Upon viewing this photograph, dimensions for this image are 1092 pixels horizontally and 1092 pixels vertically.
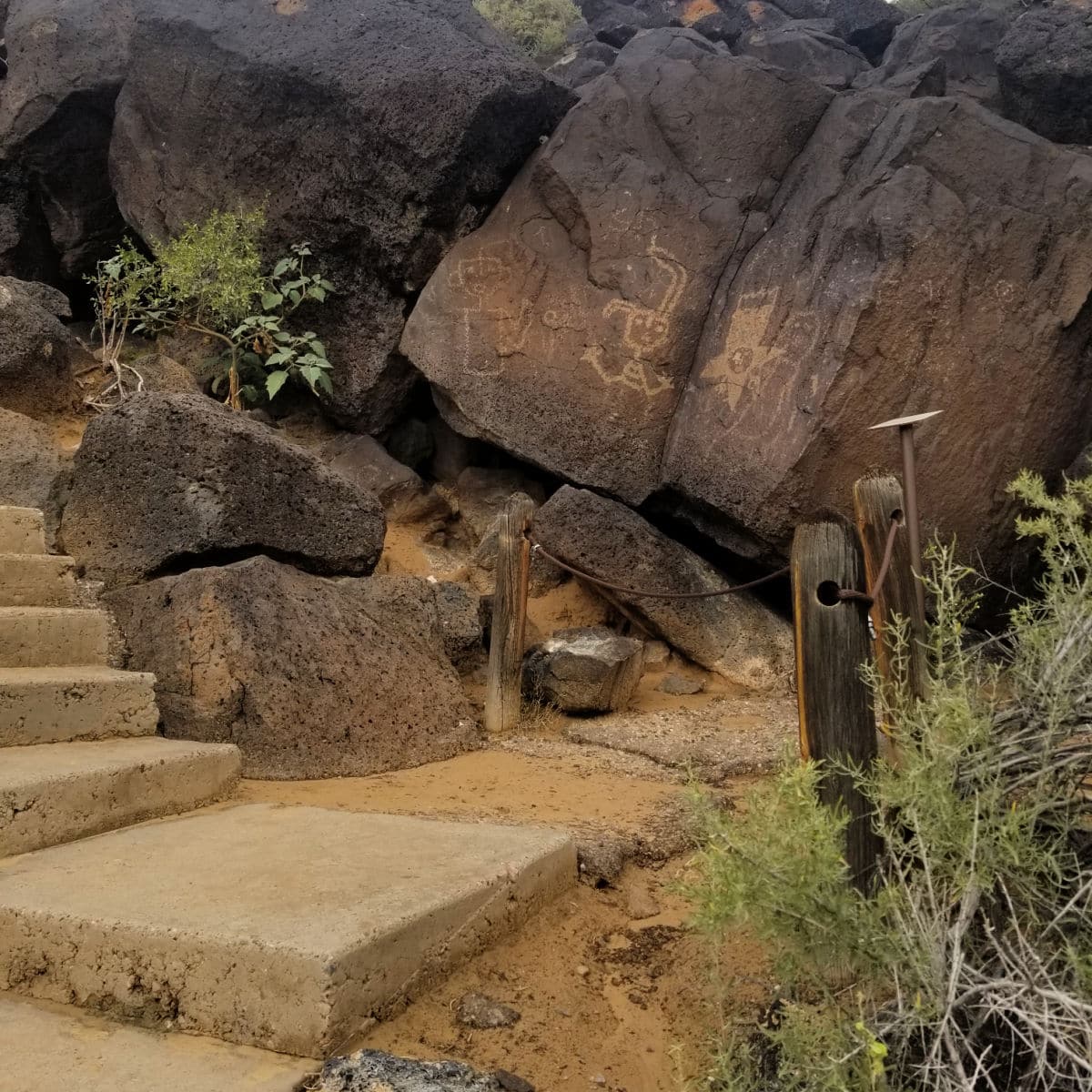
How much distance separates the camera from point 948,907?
5.42 feet

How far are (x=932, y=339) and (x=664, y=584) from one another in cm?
221

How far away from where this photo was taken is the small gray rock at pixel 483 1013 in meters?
2.11

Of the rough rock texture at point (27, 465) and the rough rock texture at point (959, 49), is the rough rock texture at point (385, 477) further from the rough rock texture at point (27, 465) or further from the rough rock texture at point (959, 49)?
the rough rock texture at point (959, 49)

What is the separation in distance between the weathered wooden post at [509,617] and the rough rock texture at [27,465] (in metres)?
2.29

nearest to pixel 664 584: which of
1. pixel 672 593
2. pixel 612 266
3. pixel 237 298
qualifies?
pixel 672 593

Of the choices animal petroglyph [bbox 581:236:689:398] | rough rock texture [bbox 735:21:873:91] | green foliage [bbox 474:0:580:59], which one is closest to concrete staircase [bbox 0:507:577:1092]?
animal petroglyph [bbox 581:236:689:398]

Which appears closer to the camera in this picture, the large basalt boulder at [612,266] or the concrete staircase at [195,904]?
the concrete staircase at [195,904]

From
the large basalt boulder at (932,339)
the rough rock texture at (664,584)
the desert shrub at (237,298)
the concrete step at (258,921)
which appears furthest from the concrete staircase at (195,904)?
the desert shrub at (237,298)

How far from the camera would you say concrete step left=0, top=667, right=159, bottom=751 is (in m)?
3.12

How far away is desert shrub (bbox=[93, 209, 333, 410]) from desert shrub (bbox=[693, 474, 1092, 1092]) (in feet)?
20.8

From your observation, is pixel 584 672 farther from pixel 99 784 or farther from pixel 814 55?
pixel 814 55

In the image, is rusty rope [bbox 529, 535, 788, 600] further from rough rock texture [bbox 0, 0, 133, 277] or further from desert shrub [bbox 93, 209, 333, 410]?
rough rock texture [bbox 0, 0, 133, 277]

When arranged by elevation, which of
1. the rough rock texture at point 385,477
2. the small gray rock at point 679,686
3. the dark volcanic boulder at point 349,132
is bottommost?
the small gray rock at point 679,686

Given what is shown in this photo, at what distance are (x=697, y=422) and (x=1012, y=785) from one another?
475cm
